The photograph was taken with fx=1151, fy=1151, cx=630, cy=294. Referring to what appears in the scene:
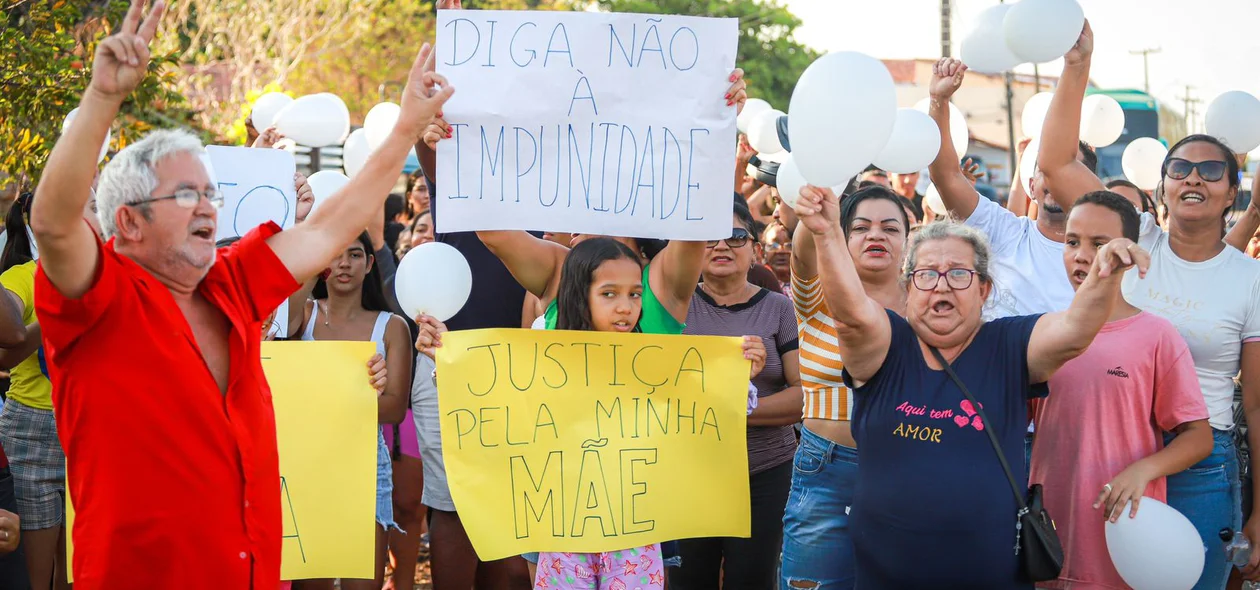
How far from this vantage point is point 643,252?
5.04 metres

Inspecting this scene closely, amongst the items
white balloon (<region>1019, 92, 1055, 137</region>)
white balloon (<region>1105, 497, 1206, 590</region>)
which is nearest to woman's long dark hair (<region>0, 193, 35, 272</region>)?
white balloon (<region>1105, 497, 1206, 590</region>)

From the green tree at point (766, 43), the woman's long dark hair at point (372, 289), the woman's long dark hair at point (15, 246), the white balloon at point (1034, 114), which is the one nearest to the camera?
the woman's long dark hair at point (15, 246)

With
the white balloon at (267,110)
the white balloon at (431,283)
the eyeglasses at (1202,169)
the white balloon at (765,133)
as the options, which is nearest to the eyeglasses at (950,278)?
the eyeglasses at (1202,169)

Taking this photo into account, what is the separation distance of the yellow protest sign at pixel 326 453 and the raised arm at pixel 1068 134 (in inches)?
106

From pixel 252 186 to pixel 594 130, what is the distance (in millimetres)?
1455

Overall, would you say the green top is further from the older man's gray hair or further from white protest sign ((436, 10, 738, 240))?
the older man's gray hair

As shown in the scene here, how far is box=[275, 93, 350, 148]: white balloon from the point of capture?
6.29 meters

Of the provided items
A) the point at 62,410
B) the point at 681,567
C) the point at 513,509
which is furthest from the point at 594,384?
the point at 62,410

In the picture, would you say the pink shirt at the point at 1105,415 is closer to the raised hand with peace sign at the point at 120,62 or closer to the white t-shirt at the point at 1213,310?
the white t-shirt at the point at 1213,310

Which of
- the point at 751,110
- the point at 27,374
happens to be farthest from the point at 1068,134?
the point at 27,374

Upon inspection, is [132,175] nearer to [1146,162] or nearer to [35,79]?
[35,79]

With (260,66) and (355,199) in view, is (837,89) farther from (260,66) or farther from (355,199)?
(260,66)

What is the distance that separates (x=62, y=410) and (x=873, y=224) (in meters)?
2.80

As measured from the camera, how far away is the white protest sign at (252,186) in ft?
14.7
